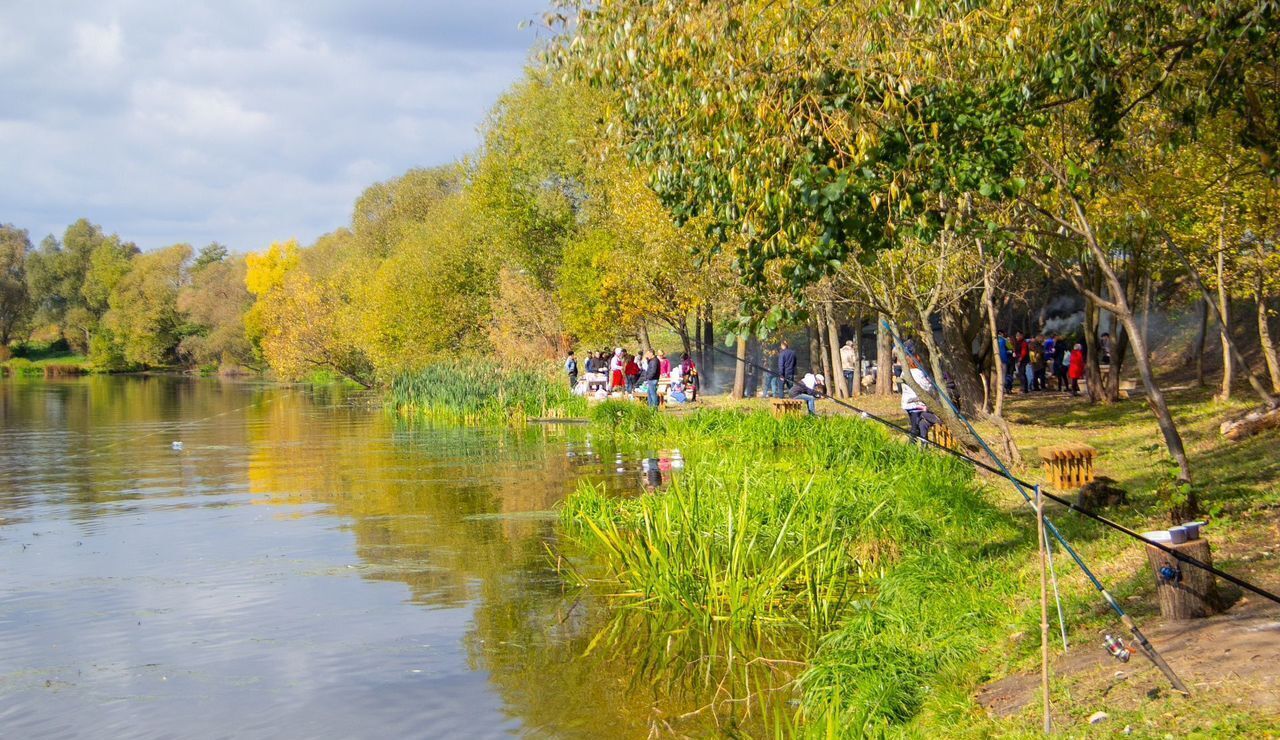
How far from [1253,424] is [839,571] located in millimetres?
9273

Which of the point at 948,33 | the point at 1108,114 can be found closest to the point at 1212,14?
the point at 1108,114

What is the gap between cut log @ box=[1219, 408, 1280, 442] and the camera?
16656 millimetres

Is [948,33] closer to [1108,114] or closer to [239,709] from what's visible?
[1108,114]

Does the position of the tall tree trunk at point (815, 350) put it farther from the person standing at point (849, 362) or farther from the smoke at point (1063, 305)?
the smoke at point (1063, 305)

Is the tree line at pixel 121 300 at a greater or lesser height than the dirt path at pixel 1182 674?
greater

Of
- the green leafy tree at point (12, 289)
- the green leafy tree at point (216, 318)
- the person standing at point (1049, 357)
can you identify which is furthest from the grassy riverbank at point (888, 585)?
the green leafy tree at point (12, 289)

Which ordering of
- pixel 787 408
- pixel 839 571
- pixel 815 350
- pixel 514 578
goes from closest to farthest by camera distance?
pixel 839 571 → pixel 514 578 → pixel 787 408 → pixel 815 350

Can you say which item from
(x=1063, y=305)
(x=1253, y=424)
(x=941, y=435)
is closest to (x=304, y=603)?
(x=941, y=435)

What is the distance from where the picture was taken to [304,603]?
12352 millimetres

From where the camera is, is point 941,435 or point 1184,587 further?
point 941,435

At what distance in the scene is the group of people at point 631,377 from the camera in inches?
1339

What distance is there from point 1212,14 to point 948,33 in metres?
2.34

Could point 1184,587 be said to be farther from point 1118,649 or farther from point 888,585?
point 888,585

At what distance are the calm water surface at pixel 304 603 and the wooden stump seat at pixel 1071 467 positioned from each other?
6.32 m
